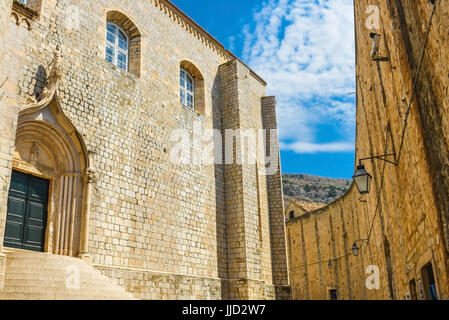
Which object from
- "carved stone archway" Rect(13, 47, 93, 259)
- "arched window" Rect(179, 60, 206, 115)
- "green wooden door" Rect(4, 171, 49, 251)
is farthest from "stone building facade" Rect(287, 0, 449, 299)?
"green wooden door" Rect(4, 171, 49, 251)

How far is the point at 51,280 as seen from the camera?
7422 mm

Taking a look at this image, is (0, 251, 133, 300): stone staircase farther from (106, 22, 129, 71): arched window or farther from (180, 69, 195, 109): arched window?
(180, 69, 195, 109): arched window

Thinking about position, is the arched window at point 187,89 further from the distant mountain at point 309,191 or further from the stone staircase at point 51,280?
the distant mountain at point 309,191

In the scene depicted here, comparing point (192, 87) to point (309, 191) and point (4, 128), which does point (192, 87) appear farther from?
point (309, 191)

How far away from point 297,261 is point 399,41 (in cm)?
2575

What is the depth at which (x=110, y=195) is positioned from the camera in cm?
1020

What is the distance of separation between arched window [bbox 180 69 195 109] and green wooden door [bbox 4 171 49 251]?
21.3 feet

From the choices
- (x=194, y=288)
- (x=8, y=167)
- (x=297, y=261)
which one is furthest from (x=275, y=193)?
(x=297, y=261)

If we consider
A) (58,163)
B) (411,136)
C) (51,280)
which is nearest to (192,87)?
(58,163)

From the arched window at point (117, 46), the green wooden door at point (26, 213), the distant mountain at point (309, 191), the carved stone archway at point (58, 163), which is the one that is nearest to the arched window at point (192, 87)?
the arched window at point (117, 46)

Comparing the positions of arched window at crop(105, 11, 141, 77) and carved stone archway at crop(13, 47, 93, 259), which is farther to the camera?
arched window at crop(105, 11, 141, 77)

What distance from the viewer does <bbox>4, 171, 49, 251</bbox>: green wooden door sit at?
8539 mm

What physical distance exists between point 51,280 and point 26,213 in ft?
6.92
